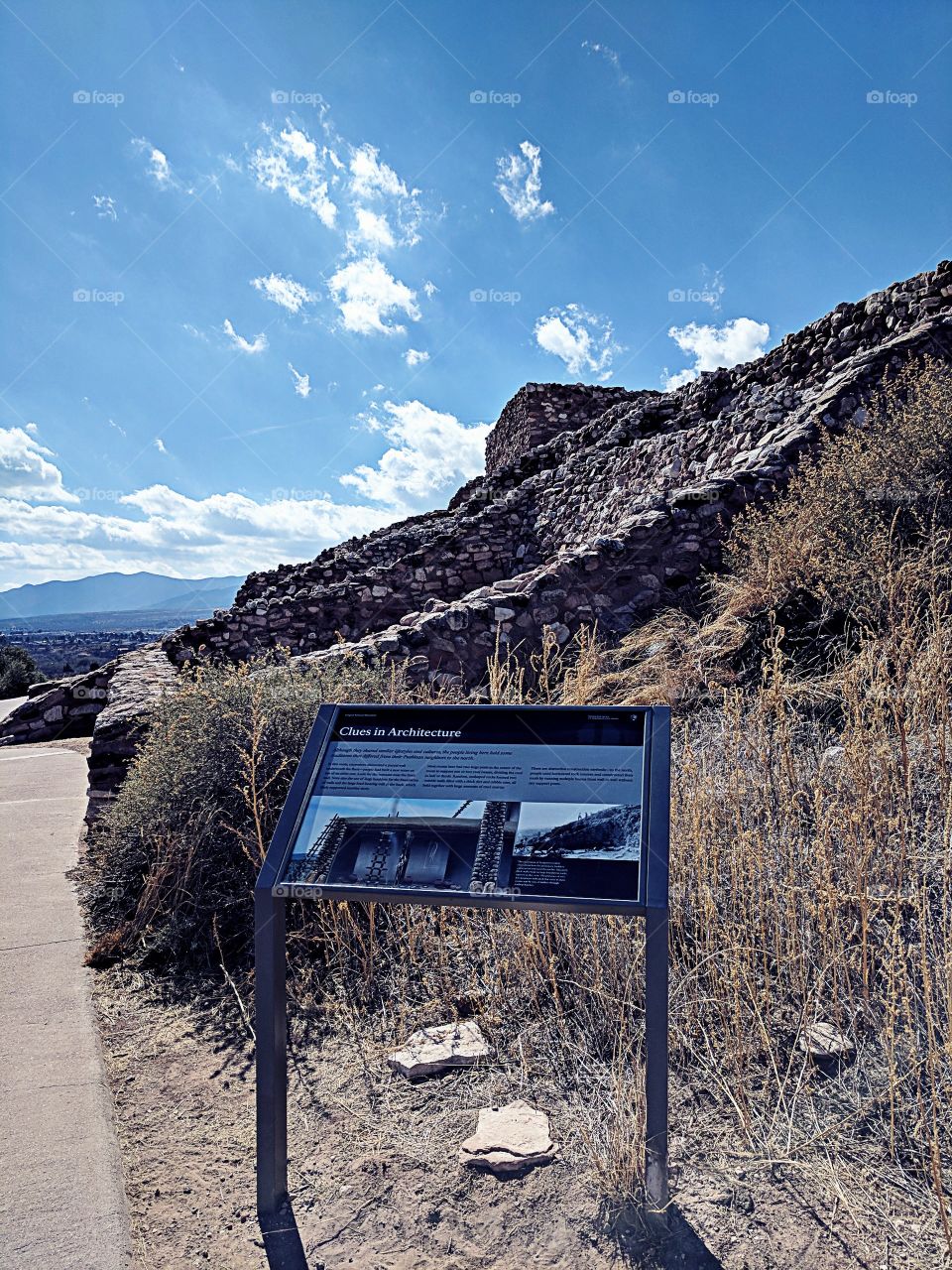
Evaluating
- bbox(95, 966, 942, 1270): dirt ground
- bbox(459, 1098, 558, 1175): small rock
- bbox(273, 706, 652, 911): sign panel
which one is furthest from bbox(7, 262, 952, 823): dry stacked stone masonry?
bbox(459, 1098, 558, 1175): small rock

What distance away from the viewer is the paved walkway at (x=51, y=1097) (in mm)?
1878

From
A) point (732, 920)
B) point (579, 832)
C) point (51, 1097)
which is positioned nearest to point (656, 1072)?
point (579, 832)

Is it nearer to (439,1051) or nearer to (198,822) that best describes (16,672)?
(198,822)

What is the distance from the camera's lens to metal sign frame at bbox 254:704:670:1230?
1.77m

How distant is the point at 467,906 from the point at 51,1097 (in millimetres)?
1704

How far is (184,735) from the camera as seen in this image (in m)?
3.92

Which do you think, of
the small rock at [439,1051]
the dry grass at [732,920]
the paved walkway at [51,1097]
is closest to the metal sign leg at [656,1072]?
the dry grass at [732,920]

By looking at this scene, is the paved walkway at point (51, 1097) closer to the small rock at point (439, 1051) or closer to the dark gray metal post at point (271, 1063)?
the dark gray metal post at point (271, 1063)

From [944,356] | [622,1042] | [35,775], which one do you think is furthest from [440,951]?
[944,356]

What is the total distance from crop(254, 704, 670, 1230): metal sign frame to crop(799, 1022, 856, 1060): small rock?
2.15 ft

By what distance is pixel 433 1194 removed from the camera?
2.02m

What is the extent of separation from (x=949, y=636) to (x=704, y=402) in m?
6.79

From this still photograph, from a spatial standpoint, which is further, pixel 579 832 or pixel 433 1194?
pixel 433 1194

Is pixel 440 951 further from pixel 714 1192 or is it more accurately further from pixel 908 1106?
pixel 908 1106
